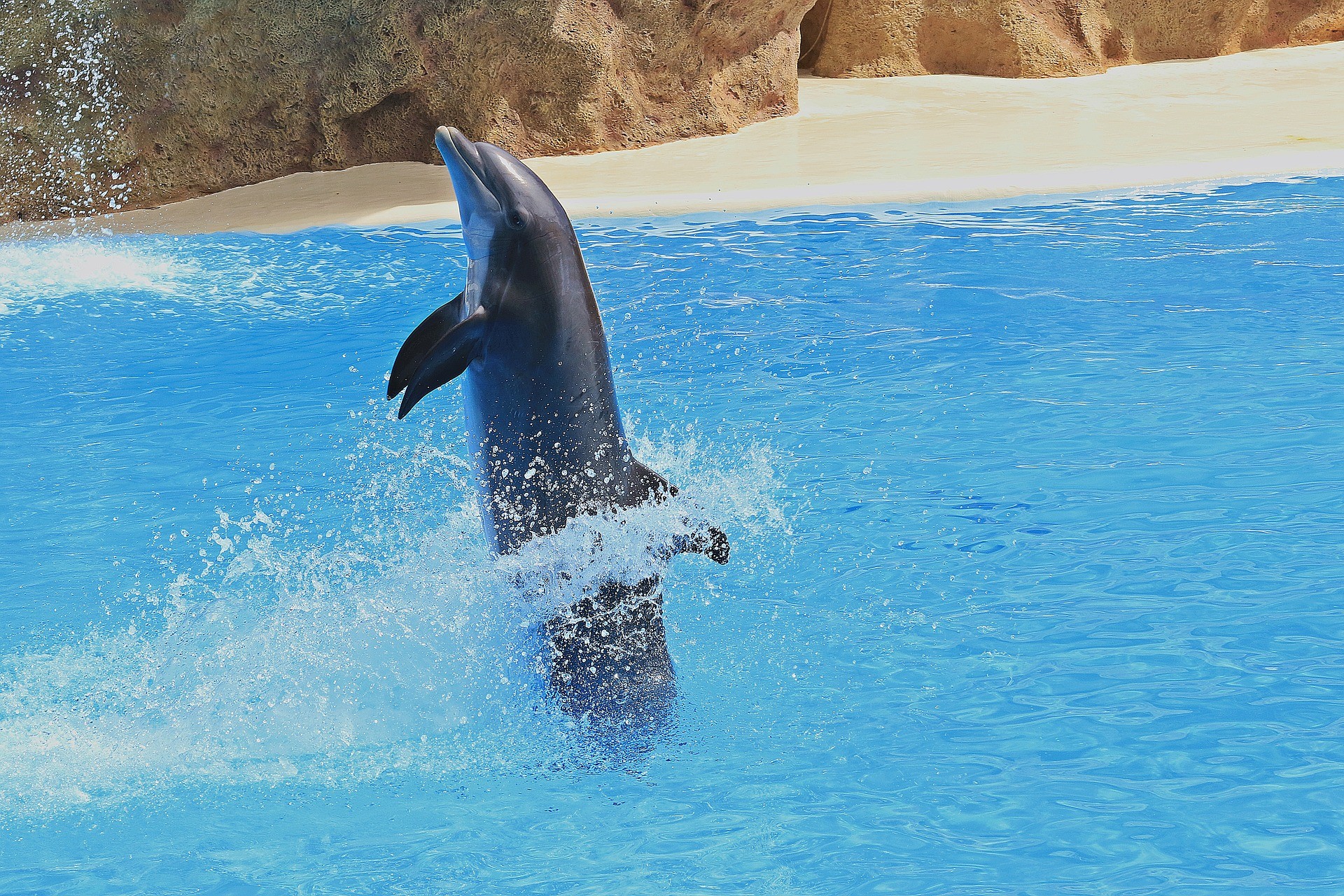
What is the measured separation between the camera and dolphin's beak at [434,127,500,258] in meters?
3.52

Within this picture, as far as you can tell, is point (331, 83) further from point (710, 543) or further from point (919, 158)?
point (710, 543)

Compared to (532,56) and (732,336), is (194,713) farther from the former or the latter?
(532,56)

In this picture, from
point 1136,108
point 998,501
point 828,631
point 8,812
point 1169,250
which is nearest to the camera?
point 8,812

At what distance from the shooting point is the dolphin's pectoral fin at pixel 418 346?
11.2 ft

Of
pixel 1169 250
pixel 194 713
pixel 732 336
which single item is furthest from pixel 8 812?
pixel 1169 250

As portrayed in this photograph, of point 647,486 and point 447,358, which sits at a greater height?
point 447,358

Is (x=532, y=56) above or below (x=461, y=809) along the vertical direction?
above

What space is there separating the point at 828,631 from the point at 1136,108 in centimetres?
1062

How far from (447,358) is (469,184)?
57cm

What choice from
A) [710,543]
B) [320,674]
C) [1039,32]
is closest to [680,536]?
[710,543]

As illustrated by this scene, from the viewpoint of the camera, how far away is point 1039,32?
50.0 ft

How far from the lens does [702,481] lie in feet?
17.5

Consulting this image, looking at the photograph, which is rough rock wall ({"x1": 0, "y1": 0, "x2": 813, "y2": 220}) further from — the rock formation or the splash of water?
the splash of water

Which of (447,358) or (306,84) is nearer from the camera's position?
(447,358)
